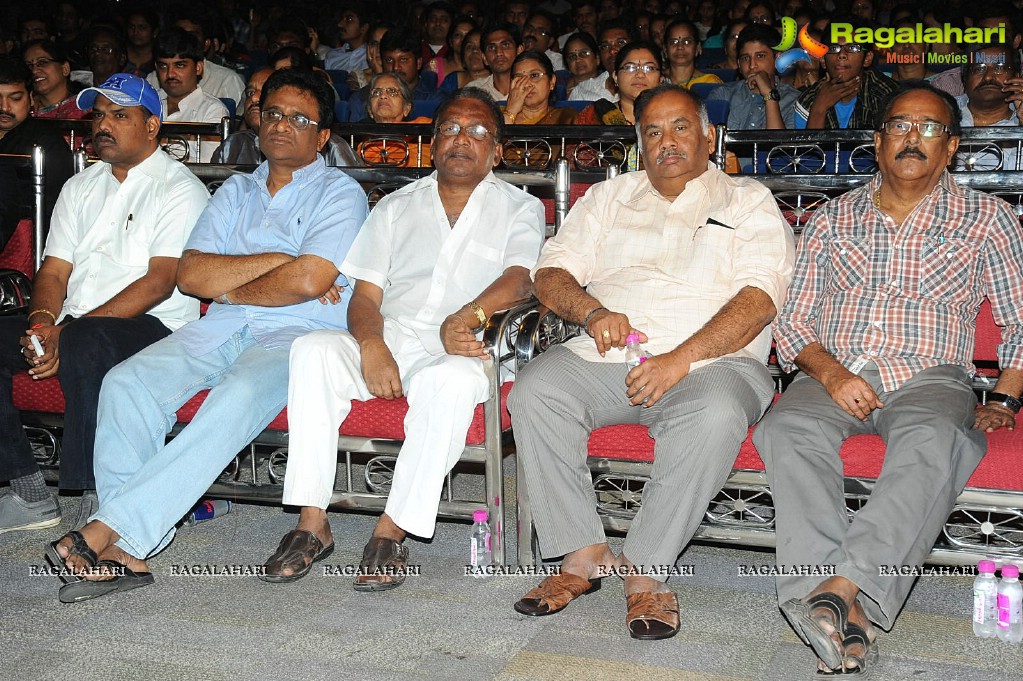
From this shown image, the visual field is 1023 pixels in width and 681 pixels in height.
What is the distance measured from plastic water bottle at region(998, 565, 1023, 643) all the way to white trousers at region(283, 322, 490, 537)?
1.46 metres

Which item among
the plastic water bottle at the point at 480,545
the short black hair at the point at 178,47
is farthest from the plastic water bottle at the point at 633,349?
the short black hair at the point at 178,47

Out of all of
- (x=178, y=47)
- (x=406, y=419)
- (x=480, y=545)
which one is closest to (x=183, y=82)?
(x=178, y=47)

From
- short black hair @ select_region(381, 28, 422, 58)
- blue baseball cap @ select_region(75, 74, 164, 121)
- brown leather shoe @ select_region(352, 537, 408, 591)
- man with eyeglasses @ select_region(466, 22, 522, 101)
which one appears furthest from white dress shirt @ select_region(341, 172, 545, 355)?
short black hair @ select_region(381, 28, 422, 58)

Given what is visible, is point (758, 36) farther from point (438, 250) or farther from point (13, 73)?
point (13, 73)

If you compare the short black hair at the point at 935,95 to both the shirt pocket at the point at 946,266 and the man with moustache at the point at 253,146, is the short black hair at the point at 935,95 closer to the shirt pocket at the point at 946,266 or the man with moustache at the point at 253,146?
the shirt pocket at the point at 946,266

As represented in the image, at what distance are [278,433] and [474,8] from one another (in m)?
7.13

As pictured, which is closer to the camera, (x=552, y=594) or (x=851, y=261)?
(x=552, y=594)

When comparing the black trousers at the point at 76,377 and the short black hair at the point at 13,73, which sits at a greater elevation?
the short black hair at the point at 13,73

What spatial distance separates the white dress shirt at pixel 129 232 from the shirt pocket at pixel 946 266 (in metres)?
2.46

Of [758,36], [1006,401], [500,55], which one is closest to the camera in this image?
[1006,401]

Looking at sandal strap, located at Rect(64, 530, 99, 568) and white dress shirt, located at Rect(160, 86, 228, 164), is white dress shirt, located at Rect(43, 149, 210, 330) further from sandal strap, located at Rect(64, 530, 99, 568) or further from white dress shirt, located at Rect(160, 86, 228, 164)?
white dress shirt, located at Rect(160, 86, 228, 164)

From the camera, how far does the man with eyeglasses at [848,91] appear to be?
528 centimetres

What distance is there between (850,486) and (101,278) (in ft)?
8.79

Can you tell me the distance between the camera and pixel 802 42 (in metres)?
6.79
